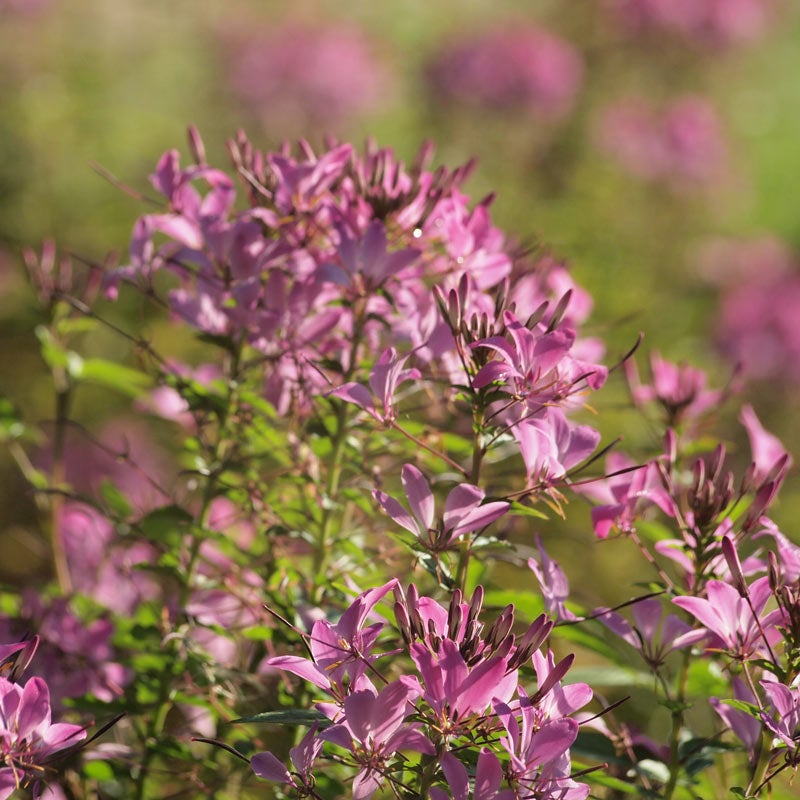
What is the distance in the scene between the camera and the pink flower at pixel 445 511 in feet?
1.71

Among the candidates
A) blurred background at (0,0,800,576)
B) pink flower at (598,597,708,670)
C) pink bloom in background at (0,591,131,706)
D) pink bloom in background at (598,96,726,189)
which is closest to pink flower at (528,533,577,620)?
pink flower at (598,597,708,670)

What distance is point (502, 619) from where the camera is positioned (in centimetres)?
48

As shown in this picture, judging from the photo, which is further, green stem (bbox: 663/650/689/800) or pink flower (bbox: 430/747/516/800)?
green stem (bbox: 663/650/689/800)

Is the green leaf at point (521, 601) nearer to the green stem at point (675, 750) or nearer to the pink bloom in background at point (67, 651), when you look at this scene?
the green stem at point (675, 750)

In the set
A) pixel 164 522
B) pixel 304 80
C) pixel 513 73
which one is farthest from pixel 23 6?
pixel 164 522

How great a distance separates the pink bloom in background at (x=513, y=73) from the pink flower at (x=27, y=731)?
247 cm

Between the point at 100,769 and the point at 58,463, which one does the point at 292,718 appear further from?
the point at 58,463

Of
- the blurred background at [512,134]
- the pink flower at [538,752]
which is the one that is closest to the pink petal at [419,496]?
the pink flower at [538,752]

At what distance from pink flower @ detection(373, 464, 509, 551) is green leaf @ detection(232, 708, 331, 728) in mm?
103

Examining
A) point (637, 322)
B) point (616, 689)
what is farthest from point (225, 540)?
point (637, 322)

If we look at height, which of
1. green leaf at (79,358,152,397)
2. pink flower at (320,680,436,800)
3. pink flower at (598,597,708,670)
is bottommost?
pink flower at (320,680,436,800)

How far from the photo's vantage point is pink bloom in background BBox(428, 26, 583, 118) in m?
2.74

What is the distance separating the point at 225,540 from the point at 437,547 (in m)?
0.23

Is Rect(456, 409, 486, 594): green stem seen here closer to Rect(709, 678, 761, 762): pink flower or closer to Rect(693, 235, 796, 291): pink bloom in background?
Rect(709, 678, 761, 762): pink flower
